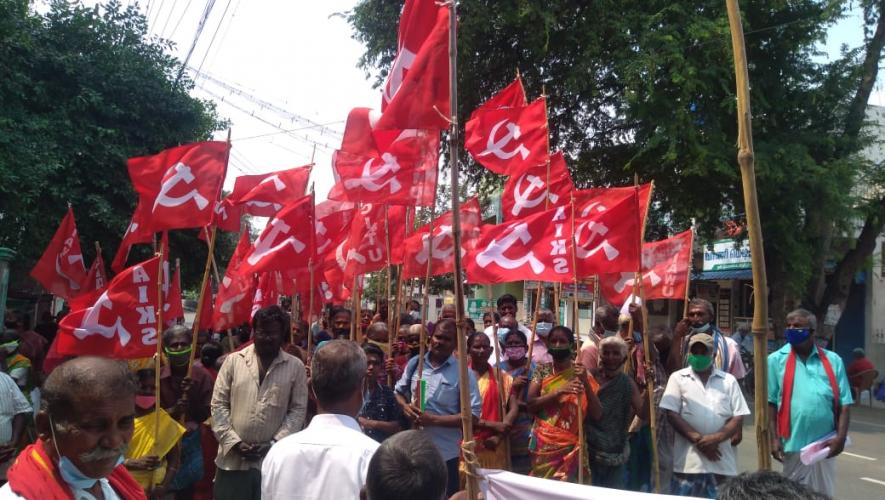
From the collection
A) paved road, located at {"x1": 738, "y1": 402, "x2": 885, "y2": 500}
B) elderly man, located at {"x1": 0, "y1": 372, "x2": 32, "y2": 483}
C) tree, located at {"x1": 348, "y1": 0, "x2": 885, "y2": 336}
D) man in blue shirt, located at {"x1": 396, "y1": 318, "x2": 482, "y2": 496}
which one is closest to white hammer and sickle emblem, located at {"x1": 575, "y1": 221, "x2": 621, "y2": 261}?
man in blue shirt, located at {"x1": 396, "y1": 318, "x2": 482, "y2": 496}

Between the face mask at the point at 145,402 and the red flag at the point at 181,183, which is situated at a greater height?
the red flag at the point at 181,183

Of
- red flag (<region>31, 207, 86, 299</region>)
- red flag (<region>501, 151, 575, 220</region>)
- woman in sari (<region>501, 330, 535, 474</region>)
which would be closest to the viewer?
woman in sari (<region>501, 330, 535, 474</region>)

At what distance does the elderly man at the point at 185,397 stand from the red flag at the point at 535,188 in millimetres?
3079

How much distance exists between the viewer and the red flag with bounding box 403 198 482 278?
23.4 feet

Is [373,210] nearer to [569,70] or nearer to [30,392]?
[30,392]

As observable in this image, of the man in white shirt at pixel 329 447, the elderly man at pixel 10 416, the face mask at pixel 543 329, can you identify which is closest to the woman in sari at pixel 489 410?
the face mask at pixel 543 329

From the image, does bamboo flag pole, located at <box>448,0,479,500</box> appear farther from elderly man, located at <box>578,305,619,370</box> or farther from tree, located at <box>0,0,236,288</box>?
tree, located at <box>0,0,236,288</box>

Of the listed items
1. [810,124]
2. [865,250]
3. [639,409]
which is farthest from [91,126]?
[865,250]

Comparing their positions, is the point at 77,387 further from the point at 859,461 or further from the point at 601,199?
the point at 859,461

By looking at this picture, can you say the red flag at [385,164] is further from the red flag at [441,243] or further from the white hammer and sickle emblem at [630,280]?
the white hammer and sickle emblem at [630,280]

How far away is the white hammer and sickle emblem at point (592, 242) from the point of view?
5387 mm

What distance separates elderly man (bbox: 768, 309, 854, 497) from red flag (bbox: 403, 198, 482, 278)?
2.94m

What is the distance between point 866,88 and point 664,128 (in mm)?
3858

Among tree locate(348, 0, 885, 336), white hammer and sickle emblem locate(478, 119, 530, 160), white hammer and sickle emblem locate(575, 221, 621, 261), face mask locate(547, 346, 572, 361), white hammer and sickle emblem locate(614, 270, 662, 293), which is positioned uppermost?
tree locate(348, 0, 885, 336)
